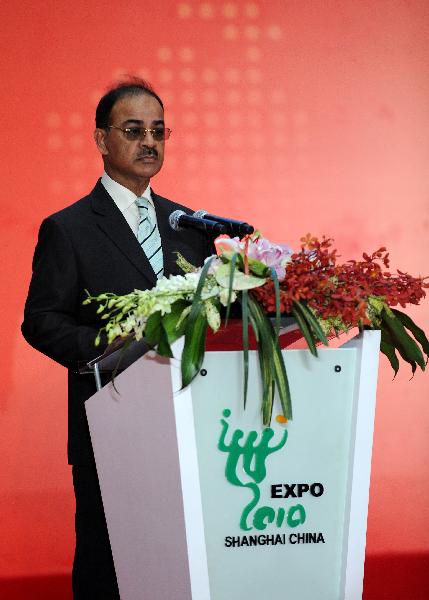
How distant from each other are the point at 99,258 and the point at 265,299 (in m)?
0.91

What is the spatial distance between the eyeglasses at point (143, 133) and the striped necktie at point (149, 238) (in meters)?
0.15

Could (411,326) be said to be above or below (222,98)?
below

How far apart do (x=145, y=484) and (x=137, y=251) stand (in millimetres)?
832

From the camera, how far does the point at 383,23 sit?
3928 mm

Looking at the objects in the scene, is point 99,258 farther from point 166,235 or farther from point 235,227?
point 235,227

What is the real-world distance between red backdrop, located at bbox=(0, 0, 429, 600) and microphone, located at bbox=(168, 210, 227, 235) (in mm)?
1563

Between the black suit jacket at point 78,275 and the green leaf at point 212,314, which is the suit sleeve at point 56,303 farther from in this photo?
A: the green leaf at point 212,314

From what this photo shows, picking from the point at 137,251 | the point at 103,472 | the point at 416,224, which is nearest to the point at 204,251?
the point at 137,251

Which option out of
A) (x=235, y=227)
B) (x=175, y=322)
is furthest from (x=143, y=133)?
(x=175, y=322)

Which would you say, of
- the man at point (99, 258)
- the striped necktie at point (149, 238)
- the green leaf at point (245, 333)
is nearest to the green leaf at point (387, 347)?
the green leaf at point (245, 333)

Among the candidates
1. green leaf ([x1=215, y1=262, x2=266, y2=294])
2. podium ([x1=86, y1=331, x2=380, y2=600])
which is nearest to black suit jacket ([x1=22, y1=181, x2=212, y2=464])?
podium ([x1=86, y1=331, x2=380, y2=600])

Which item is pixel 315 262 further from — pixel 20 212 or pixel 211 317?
pixel 20 212

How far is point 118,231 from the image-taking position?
102 inches

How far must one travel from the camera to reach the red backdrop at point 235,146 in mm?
3709
